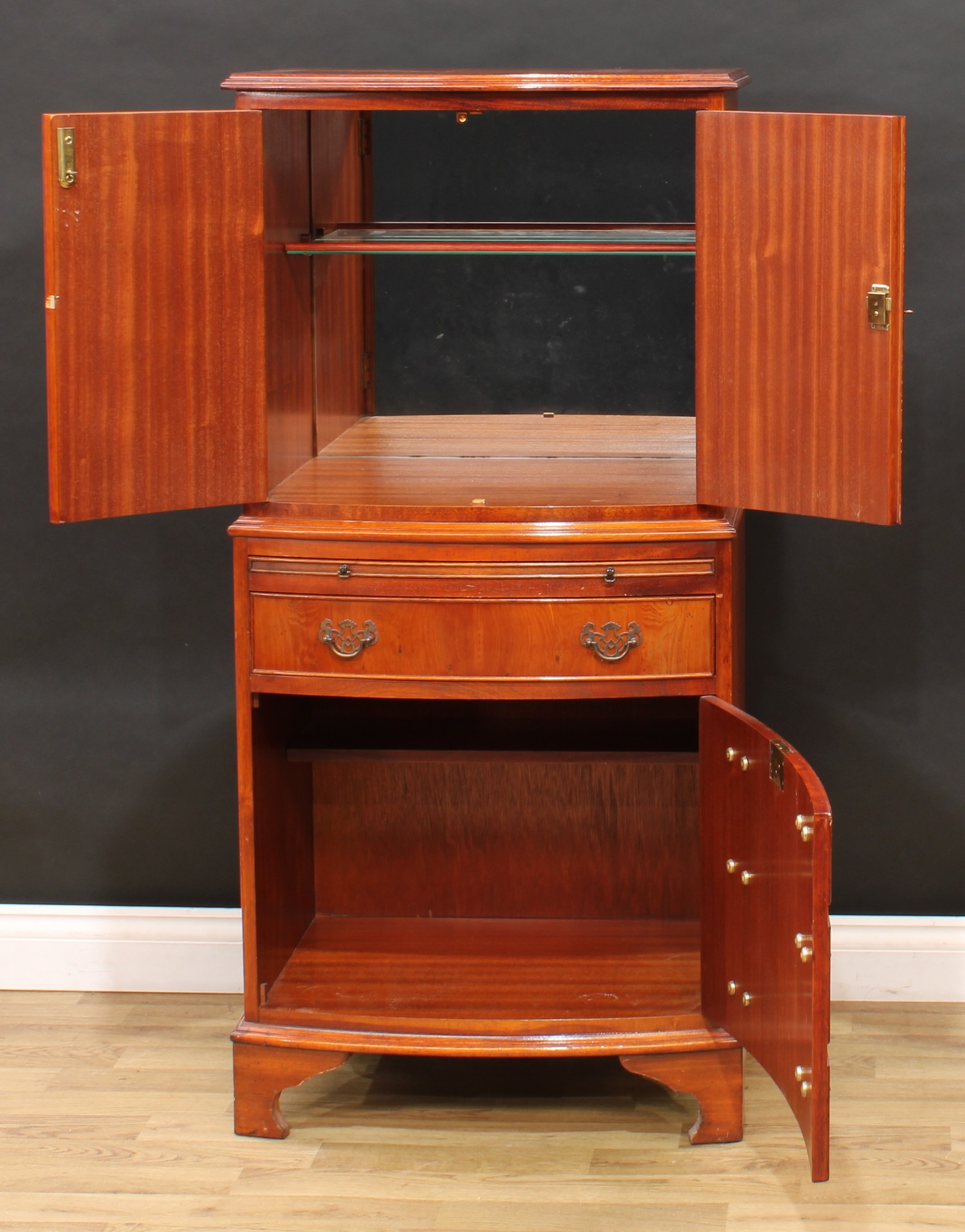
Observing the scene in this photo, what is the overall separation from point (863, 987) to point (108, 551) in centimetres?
162

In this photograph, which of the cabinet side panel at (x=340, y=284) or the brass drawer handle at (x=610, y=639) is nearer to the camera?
the brass drawer handle at (x=610, y=639)

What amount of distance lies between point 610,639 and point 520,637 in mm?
130

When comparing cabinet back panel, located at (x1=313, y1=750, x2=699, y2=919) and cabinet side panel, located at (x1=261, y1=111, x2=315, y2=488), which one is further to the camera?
cabinet back panel, located at (x1=313, y1=750, x2=699, y2=919)

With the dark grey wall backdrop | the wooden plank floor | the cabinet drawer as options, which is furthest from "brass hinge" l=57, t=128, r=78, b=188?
the wooden plank floor

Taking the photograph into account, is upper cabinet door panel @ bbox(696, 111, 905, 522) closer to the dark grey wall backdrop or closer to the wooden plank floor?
the dark grey wall backdrop

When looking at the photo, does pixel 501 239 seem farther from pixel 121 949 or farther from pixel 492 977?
→ pixel 121 949

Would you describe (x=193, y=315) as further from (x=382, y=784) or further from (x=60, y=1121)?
(x=60, y=1121)

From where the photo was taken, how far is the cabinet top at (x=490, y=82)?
7.46 feet

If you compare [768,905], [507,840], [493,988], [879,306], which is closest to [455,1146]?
[493,988]

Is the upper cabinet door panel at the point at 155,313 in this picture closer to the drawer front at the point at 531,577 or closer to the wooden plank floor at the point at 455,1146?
the drawer front at the point at 531,577

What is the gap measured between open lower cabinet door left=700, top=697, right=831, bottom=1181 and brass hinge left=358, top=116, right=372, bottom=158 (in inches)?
44.1

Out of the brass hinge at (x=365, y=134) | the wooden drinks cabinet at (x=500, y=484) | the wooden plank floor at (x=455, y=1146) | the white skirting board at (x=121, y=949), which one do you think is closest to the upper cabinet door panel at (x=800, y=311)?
the wooden drinks cabinet at (x=500, y=484)

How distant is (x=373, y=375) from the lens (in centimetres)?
281

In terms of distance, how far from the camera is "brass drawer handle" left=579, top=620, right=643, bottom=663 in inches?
94.0
